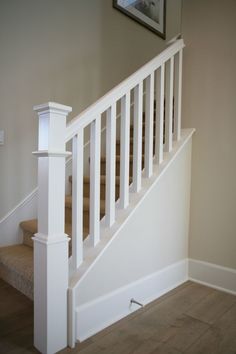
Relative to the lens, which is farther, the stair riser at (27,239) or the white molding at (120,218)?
the stair riser at (27,239)

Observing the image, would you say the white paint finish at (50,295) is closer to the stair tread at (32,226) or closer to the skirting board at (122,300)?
the skirting board at (122,300)

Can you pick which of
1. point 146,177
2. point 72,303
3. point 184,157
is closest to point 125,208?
point 146,177

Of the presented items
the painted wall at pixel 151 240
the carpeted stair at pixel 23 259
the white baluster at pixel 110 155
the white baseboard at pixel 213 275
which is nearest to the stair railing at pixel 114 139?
the white baluster at pixel 110 155

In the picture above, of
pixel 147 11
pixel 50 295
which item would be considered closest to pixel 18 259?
pixel 50 295

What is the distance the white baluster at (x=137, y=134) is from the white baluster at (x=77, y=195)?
0.43 meters

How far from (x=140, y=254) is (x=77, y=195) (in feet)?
2.02

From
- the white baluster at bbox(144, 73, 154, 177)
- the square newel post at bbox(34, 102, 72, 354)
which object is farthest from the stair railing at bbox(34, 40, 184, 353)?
the white baluster at bbox(144, 73, 154, 177)

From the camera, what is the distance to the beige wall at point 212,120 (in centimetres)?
195

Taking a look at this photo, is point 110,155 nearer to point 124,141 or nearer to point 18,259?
point 124,141

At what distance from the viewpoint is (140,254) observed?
172 cm

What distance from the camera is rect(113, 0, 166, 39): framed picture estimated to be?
306cm

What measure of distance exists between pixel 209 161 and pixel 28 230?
1.43 metres

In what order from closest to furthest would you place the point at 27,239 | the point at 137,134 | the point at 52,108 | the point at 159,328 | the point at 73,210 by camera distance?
the point at 52,108 → the point at 73,210 → the point at 159,328 → the point at 137,134 → the point at 27,239

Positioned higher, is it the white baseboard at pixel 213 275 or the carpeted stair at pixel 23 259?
the carpeted stair at pixel 23 259
